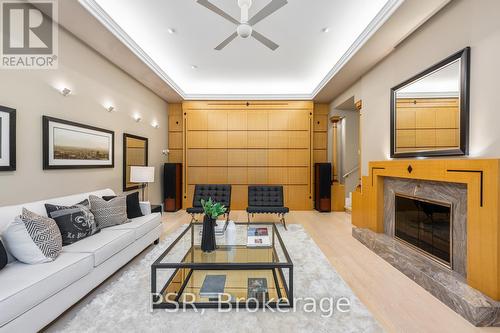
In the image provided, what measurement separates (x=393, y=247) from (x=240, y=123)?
15.1 ft

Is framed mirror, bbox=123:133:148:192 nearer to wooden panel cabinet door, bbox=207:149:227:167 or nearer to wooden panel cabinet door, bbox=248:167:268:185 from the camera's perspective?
wooden panel cabinet door, bbox=207:149:227:167

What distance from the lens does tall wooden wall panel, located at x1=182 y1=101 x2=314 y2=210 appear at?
6.55 meters

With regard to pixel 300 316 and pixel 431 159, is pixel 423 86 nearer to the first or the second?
pixel 431 159

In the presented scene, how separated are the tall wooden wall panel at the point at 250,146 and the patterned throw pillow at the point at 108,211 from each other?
3.28m

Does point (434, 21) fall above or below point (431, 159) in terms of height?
above

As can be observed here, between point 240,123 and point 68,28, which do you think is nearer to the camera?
point 68,28

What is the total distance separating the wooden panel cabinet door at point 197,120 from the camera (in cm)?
655

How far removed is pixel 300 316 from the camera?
2.02 m

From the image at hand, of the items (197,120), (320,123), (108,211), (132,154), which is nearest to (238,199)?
(197,120)

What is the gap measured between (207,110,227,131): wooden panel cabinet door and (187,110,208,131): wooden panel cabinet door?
0.11 metres

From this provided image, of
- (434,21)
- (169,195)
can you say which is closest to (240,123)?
(169,195)

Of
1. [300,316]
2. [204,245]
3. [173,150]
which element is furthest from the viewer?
[173,150]

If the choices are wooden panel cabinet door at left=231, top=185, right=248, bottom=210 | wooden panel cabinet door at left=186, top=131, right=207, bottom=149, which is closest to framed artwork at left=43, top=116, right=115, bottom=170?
wooden panel cabinet door at left=186, top=131, right=207, bottom=149

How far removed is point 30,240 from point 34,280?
0.44m
